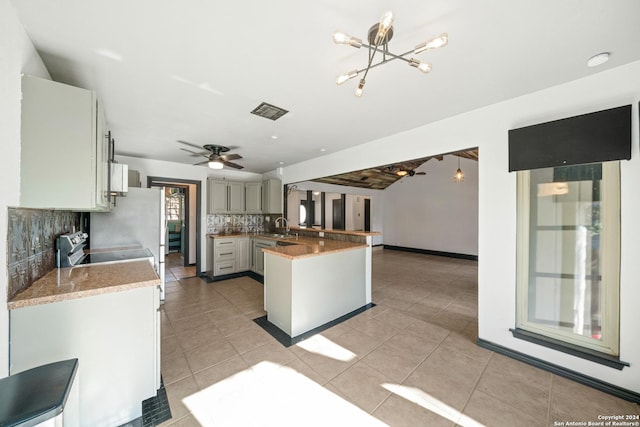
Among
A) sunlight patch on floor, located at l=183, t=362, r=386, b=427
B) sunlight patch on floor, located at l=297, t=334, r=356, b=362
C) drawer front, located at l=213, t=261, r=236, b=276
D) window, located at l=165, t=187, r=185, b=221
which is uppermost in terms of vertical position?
window, located at l=165, t=187, r=185, b=221

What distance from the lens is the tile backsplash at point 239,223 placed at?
5426mm

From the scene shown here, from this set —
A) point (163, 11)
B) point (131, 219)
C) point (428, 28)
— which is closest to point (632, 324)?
point (428, 28)

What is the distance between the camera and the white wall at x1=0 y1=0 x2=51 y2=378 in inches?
45.9

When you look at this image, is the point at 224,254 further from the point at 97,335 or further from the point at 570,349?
the point at 570,349

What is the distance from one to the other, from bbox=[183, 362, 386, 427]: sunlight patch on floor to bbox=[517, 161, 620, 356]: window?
6.19 ft

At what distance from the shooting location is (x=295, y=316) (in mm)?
2637

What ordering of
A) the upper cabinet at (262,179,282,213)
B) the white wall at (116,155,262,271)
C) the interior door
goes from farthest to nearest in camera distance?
the interior door, the upper cabinet at (262,179,282,213), the white wall at (116,155,262,271)

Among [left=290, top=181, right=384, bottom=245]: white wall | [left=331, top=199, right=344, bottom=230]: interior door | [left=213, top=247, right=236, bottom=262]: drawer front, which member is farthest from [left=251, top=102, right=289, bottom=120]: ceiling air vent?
[left=331, top=199, right=344, bottom=230]: interior door

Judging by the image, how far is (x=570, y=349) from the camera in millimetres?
1971

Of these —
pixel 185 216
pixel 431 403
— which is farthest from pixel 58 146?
pixel 185 216

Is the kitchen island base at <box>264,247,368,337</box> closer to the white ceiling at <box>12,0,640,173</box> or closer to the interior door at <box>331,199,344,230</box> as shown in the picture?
the white ceiling at <box>12,0,640,173</box>

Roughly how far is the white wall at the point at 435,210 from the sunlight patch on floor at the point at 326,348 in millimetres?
6204

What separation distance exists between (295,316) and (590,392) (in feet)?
8.30

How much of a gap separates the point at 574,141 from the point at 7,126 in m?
3.74
